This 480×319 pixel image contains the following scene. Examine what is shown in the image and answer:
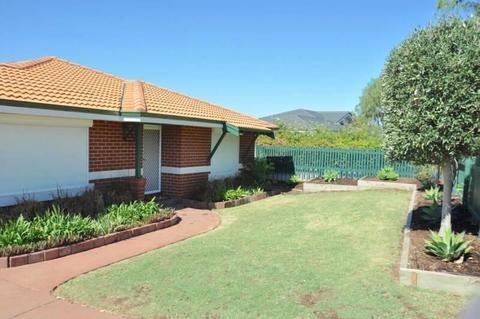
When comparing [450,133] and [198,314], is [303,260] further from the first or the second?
[450,133]

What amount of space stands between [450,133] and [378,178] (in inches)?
426

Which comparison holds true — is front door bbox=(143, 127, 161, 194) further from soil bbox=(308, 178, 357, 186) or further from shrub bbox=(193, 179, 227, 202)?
soil bbox=(308, 178, 357, 186)

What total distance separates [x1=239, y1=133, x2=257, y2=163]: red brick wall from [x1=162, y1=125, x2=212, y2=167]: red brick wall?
136 inches

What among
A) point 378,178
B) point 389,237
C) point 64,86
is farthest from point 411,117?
point 378,178

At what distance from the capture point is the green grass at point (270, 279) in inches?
197

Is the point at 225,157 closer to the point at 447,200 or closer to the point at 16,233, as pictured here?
the point at 447,200

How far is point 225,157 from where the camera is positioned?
52.0 feet

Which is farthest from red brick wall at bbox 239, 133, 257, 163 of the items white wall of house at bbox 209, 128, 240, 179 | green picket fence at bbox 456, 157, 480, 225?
green picket fence at bbox 456, 157, 480, 225

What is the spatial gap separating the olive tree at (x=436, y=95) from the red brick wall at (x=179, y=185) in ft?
23.7

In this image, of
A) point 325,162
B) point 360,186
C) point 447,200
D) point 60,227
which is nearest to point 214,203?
point 60,227

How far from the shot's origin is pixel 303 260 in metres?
6.96

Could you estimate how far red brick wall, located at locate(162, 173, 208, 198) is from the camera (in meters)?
13.2

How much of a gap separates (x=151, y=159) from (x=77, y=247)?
6.03m

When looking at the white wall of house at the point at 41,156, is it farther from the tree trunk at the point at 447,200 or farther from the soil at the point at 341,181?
the soil at the point at 341,181
